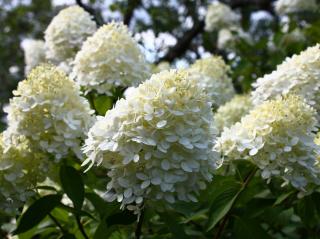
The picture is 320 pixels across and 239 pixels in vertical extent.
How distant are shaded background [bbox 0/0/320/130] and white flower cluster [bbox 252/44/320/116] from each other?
2.47ft

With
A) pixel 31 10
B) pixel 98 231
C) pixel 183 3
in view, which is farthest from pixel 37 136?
pixel 31 10

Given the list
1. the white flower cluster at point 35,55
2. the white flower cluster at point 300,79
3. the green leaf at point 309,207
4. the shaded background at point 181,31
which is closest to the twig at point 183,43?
the shaded background at point 181,31

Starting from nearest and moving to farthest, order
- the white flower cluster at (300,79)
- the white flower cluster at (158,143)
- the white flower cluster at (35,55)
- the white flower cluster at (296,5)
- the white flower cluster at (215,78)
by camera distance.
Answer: the white flower cluster at (158,143)
the white flower cluster at (300,79)
the white flower cluster at (215,78)
the white flower cluster at (35,55)
the white flower cluster at (296,5)

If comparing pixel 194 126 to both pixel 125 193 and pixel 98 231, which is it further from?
pixel 98 231

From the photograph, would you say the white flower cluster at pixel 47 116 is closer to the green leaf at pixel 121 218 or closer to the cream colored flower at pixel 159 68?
the green leaf at pixel 121 218

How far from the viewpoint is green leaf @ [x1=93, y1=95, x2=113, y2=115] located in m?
2.89

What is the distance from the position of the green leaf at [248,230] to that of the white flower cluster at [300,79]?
617mm

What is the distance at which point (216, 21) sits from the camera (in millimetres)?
6141

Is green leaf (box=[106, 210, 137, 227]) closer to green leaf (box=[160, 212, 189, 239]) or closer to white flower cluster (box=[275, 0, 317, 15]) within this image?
green leaf (box=[160, 212, 189, 239])

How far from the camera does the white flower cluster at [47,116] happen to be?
2176 mm

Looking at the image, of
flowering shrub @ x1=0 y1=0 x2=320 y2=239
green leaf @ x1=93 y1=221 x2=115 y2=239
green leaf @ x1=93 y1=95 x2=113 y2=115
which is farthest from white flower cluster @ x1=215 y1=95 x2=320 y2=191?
green leaf @ x1=93 y1=95 x2=113 y2=115

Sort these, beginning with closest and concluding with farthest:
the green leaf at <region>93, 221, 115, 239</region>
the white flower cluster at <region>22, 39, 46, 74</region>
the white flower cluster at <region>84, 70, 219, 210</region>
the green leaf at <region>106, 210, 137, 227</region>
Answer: the white flower cluster at <region>84, 70, 219, 210</region> → the green leaf at <region>106, 210, 137, 227</region> → the green leaf at <region>93, 221, 115, 239</region> → the white flower cluster at <region>22, 39, 46, 74</region>

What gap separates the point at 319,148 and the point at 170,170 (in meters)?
0.64

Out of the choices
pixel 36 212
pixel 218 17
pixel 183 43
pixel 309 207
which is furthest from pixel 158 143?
pixel 183 43
